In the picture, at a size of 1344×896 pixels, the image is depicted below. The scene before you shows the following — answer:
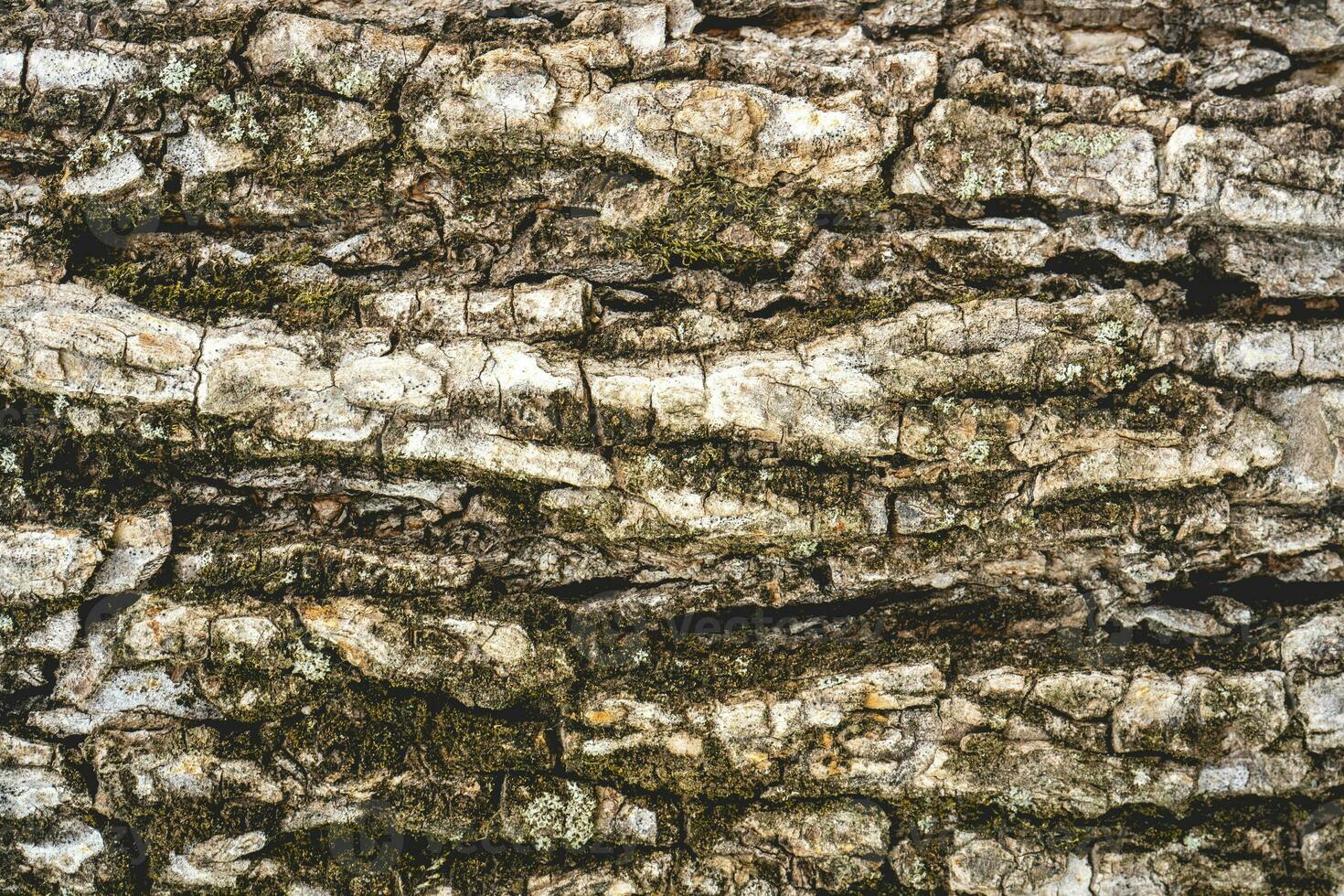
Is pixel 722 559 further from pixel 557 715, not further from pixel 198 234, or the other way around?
pixel 198 234

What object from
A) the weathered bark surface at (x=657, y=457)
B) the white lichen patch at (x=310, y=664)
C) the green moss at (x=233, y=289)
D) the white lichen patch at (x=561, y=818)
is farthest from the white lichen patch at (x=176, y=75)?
the white lichen patch at (x=561, y=818)

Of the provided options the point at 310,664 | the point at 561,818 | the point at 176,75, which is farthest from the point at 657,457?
the point at 176,75

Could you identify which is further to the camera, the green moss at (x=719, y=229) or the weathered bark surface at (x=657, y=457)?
the green moss at (x=719, y=229)

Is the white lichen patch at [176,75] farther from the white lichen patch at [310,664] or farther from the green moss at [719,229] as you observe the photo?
the white lichen patch at [310,664]

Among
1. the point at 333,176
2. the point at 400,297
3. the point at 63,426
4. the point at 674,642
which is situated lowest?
the point at 674,642

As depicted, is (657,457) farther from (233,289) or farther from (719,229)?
(233,289)

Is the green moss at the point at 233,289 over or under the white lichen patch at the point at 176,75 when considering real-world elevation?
under

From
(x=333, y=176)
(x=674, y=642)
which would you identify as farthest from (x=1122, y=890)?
(x=333, y=176)

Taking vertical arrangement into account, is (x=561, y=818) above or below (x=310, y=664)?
below
